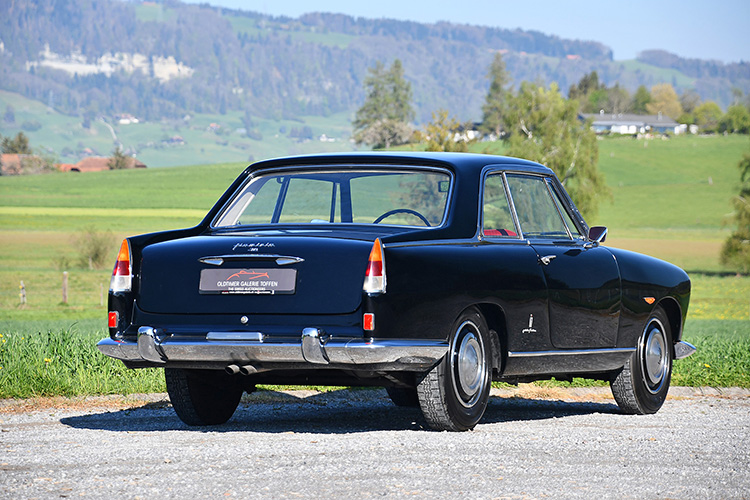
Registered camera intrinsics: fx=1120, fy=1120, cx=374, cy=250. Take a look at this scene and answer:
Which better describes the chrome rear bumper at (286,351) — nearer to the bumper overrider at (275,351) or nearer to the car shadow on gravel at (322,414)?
the bumper overrider at (275,351)

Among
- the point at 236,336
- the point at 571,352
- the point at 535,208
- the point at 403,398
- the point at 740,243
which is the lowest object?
the point at 740,243

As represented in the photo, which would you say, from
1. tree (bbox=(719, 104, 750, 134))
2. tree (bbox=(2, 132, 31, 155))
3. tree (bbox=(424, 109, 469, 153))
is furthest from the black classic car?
tree (bbox=(719, 104, 750, 134))

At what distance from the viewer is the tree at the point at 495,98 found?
175625 millimetres

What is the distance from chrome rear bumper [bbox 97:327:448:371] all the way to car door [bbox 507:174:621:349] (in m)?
1.40

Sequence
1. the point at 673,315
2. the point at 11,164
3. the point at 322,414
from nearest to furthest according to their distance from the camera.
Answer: the point at 322,414 → the point at 673,315 → the point at 11,164

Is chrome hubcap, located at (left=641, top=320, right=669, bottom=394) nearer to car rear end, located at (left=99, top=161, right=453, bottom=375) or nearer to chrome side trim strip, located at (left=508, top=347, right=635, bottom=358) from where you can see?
chrome side trim strip, located at (left=508, top=347, right=635, bottom=358)

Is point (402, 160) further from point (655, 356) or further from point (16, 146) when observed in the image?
point (16, 146)

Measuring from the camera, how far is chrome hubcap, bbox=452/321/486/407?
6848mm

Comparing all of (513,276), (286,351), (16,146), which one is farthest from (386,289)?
(16,146)

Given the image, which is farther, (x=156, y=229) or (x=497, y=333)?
(x=156, y=229)

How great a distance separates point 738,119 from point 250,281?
192m

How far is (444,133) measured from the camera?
203ft

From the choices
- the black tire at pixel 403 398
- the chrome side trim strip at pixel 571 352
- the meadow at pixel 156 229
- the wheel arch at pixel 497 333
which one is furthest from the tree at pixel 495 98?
the wheel arch at pixel 497 333

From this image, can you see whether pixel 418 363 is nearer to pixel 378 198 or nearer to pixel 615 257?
pixel 378 198
